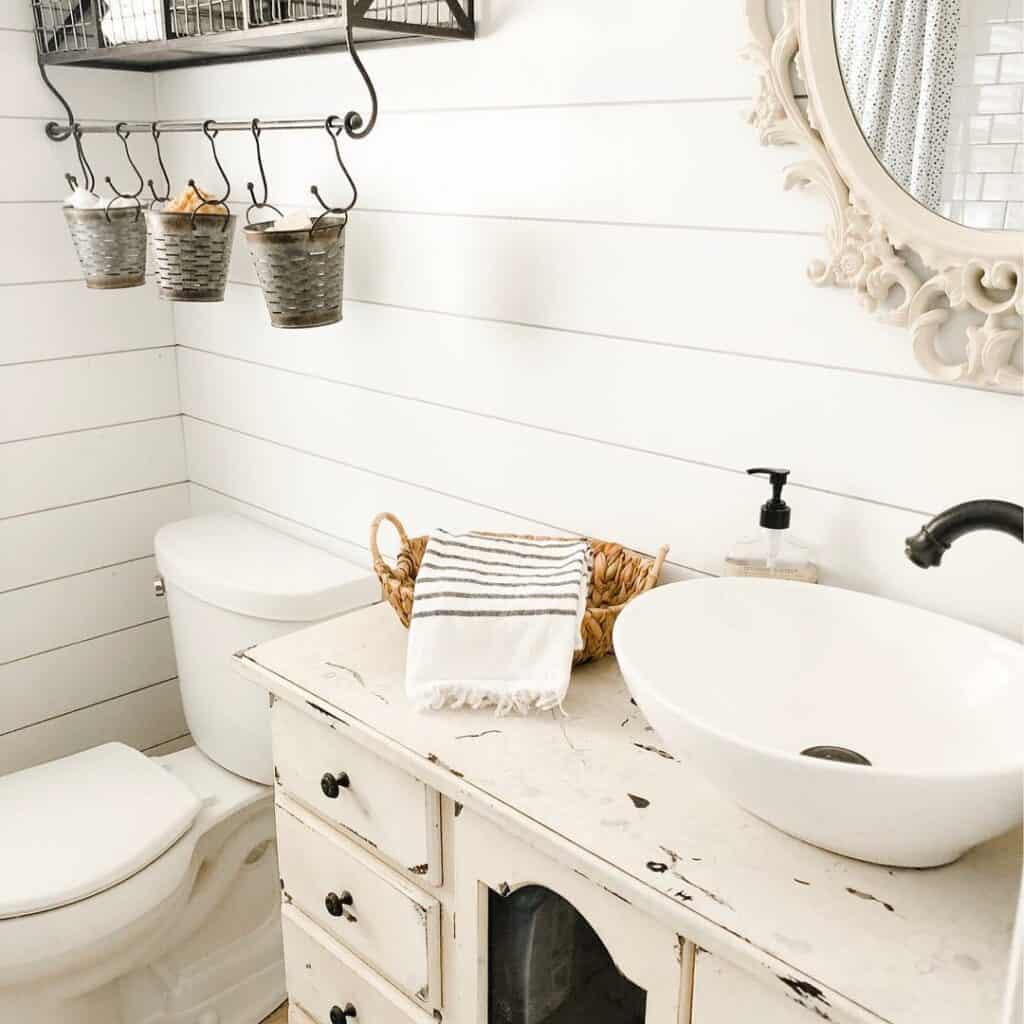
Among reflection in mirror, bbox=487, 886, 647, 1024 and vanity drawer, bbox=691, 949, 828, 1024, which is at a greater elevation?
vanity drawer, bbox=691, 949, 828, 1024

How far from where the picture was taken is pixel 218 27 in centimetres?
148

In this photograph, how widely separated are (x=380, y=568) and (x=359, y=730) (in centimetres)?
23

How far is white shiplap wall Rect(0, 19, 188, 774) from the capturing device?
1793 millimetres

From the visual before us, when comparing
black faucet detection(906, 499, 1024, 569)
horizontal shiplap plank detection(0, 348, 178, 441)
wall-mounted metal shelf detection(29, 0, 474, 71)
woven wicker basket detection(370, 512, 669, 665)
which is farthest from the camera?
horizontal shiplap plank detection(0, 348, 178, 441)

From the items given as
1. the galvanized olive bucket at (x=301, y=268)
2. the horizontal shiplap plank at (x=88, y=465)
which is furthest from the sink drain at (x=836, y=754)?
the horizontal shiplap plank at (x=88, y=465)

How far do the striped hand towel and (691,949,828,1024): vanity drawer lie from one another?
32cm

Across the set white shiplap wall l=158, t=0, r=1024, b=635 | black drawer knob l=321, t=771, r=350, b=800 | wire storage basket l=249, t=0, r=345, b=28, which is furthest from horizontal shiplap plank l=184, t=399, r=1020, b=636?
wire storage basket l=249, t=0, r=345, b=28

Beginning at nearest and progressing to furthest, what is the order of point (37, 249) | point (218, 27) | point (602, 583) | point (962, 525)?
point (962, 525), point (602, 583), point (218, 27), point (37, 249)

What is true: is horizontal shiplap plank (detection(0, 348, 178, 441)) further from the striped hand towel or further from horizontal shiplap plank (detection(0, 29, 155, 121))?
the striped hand towel

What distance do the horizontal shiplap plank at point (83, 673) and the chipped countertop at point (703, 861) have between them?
0.98 meters

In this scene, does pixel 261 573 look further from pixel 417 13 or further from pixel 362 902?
pixel 417 13

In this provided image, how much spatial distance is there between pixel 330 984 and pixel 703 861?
2.03 ft

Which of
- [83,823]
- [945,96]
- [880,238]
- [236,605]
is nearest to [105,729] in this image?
[83,823]

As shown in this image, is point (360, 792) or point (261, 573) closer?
point (360, 792)
